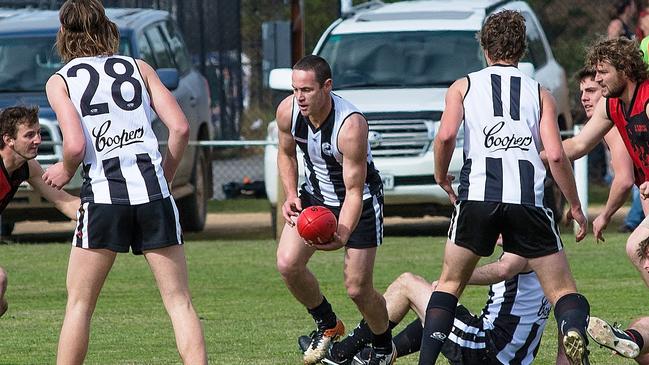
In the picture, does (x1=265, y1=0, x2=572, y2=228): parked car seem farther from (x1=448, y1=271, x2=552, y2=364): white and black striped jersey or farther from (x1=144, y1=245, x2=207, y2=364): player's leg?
(x1=144, y1=245, x2=207, y2=364): player's leg

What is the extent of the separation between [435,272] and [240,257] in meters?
2.13

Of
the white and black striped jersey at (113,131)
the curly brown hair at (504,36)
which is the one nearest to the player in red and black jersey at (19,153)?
the white and black striped jersey at (113,131)

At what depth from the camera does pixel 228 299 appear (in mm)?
10906

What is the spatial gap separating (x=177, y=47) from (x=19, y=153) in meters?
8.43

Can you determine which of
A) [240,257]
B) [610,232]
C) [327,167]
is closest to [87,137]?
[327,167]

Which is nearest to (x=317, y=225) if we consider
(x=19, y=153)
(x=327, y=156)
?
(x=327, y=156)

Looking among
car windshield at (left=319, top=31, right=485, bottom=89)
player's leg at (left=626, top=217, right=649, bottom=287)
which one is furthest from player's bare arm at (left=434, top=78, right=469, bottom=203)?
car windshield at (left=319, top=31, right=485, bottom=89)

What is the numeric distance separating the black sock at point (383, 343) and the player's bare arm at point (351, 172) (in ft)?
2.42

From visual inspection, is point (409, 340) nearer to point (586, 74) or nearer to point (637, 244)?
point (637, 244)

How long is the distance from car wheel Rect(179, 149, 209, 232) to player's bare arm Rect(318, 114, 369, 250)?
781cm

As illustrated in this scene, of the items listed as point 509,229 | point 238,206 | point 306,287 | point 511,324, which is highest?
point 509,229

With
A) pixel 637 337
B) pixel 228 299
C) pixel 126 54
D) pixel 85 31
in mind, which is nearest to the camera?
pixel 85 31

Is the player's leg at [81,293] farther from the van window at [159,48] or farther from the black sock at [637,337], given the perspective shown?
the van window at [159,48]

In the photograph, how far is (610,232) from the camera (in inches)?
598
